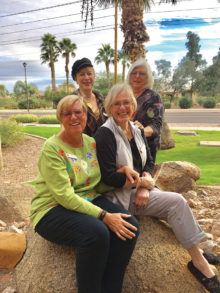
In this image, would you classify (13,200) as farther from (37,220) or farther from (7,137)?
(7,137)

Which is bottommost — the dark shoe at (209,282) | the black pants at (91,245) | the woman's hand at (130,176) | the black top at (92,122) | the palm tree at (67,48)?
the dark shoe at (209,282)

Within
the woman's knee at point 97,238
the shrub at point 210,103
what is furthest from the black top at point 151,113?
the shrub at point 210,103

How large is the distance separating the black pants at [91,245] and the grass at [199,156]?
15.6 ft

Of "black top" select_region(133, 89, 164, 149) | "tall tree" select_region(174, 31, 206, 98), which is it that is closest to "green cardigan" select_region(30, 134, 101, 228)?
"black top" select_region(133, 89, 164, 149)

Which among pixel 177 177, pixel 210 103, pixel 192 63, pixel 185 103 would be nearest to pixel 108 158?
pixel 177 177

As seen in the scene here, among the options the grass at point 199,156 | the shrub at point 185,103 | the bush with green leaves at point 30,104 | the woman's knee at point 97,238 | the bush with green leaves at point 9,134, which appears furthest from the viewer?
the bush with green leaves at point 30,104

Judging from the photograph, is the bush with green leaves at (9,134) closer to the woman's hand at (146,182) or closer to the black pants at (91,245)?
the woman's hand at (146,182)

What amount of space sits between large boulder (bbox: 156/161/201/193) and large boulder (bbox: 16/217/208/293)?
320 cm

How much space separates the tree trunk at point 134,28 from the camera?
11969 mm

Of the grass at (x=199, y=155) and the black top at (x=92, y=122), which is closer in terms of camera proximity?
the black top at (x=92, y=122)

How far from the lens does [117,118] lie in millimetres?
2604

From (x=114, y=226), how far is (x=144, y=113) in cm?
153

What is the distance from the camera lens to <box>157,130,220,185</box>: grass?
696cm

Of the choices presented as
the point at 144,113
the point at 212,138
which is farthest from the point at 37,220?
the point at 212,138
